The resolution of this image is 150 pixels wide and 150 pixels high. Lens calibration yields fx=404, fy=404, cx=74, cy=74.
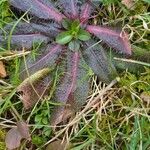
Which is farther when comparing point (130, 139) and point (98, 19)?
point (98, 19)

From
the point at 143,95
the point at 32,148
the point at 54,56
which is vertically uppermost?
the point at 54,56

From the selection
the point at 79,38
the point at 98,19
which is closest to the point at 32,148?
the point at 79,38

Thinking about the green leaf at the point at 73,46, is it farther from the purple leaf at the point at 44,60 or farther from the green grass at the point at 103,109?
the green grass at the point at 103,109

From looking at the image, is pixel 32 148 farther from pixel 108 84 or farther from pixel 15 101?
pixel 108 84

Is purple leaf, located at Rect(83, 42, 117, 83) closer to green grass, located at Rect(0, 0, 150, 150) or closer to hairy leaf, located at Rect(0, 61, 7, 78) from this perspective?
green grass, located at Rect(0, 0, 150, 150)

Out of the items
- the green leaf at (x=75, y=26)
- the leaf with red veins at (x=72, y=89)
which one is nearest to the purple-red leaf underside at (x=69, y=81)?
the leaf with red veins at (x=72, y=89)

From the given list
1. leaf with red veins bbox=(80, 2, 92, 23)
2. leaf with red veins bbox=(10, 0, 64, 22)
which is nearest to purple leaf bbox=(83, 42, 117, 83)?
leaf with red veins bbox=(80, 2, 92, 23)
